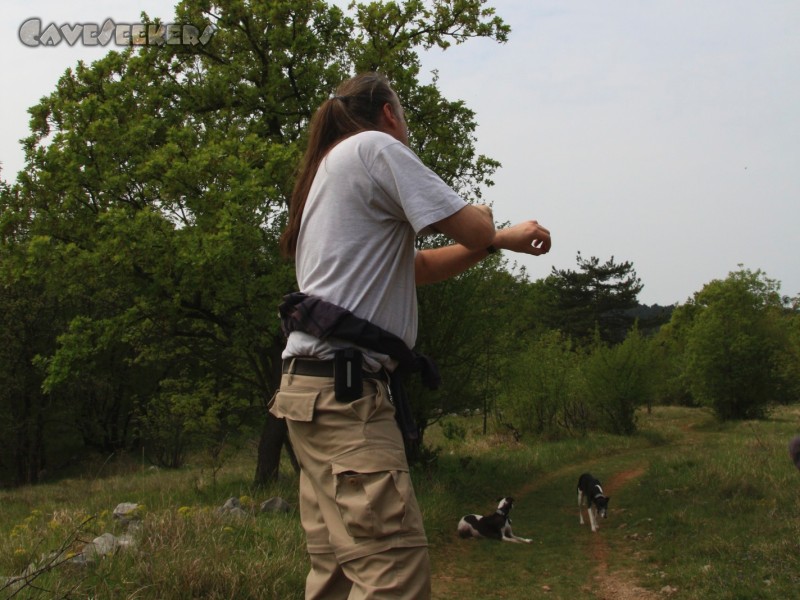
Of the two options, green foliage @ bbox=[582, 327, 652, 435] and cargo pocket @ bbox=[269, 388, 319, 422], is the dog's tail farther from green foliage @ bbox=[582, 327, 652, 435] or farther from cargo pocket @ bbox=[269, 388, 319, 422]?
green foliage @ bbox=[582, 327, 652, 435]

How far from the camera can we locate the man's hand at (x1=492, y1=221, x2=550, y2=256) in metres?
2.34

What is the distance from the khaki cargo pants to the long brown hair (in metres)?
0.68

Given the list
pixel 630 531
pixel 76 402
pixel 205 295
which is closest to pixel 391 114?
pixel 630 531

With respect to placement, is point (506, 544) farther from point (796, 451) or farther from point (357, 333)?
point (357, 333)

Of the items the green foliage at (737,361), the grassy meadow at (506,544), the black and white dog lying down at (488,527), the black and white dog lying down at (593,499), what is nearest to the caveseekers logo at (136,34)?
the grassy meadow at (506,544)

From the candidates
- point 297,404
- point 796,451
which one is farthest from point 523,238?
point 796,451

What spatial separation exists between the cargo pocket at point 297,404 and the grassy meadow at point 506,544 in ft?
5.09

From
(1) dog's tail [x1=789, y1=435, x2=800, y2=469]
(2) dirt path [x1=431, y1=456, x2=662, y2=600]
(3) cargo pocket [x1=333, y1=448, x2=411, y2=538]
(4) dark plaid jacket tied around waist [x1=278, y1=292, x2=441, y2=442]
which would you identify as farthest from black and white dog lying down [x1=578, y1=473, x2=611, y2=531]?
(3) cargo pocket [x1=333, y1=448, x2=411, y2=538]

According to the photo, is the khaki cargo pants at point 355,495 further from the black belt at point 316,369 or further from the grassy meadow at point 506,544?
the grassy meadow at point 506,544

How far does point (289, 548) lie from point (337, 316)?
14.2 ft

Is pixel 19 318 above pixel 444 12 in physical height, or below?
below

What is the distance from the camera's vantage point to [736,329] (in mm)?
31375

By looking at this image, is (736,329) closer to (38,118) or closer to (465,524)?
(465,524)

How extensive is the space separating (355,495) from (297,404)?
0.33m
